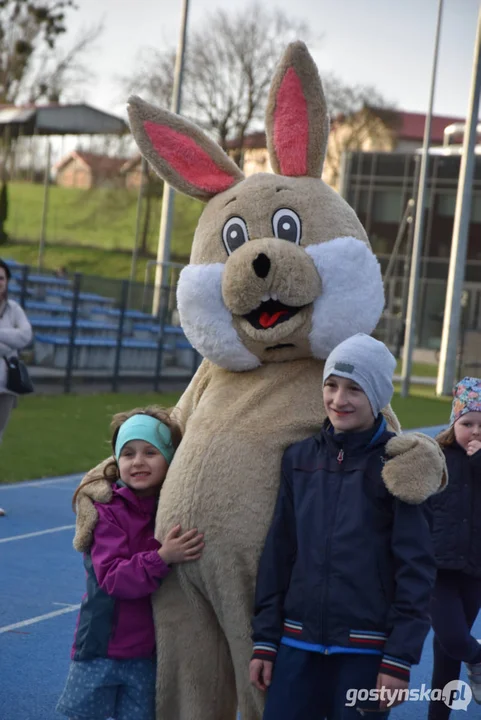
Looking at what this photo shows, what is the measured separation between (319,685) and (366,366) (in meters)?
0.95

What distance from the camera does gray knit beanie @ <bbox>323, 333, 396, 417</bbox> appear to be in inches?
139

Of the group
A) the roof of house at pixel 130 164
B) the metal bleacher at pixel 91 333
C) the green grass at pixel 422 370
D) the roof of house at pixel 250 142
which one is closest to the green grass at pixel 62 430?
the metal bleacher at pixel 91 333

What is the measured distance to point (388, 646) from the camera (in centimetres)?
331

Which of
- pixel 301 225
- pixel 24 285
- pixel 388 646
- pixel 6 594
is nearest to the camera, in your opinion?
pixel 388 646

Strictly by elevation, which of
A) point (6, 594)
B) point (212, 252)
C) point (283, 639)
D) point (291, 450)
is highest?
point (212, 252)

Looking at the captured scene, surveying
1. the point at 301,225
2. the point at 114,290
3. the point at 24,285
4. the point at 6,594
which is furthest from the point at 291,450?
the point at 114,290

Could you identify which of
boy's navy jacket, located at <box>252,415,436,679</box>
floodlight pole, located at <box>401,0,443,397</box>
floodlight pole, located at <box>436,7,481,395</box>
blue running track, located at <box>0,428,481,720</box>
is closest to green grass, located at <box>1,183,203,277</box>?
floodlight pole, located at <box>401,0,443,397</box>

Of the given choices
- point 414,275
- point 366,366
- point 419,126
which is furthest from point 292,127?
point 419,126

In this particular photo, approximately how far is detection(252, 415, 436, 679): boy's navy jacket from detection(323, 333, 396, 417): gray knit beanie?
0.38 feet

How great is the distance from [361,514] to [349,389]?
385 millimetres

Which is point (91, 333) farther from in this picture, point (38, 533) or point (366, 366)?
point (366, 366)

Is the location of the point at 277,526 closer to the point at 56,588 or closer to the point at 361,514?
the point at 361,514

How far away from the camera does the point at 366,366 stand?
354 cm

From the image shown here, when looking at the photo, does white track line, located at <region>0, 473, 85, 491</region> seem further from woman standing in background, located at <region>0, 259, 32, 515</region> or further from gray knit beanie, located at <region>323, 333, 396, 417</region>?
gray knit beanie, located at <region>323, 333, 396, 417</region>
